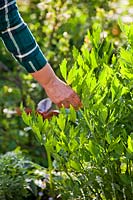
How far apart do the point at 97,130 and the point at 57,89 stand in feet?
0.68

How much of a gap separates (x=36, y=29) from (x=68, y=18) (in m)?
0.22

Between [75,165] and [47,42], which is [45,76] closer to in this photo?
[75,165]

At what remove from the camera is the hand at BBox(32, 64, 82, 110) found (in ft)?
8.36

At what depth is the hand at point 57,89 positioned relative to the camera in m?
2.55

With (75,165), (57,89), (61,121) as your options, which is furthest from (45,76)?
(75,165)

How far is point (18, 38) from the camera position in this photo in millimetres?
2582

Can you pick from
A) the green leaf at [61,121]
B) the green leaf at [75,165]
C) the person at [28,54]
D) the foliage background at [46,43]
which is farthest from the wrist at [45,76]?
the foliage background at [46,43]

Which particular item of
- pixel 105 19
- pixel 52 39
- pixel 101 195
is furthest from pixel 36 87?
pixel 101 195

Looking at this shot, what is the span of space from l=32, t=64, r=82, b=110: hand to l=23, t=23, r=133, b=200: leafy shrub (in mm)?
39

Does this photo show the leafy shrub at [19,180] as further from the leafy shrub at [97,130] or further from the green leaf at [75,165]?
the green leaf at [75,165]

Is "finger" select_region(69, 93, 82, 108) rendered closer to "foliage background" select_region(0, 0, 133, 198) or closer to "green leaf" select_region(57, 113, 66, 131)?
"green leaf" select_region(57, 113, 66, 131)

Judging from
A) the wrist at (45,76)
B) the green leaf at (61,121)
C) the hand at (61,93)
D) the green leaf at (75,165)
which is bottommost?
the green leaf at (75,165)

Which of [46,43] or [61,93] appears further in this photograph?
[46,43]

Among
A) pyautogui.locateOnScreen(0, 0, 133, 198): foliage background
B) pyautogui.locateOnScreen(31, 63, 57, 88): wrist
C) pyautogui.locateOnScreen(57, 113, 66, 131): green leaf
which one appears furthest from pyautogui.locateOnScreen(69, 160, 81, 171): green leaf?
pyautogui.locateOnScreen(0, 0, 133, 198): foliage background
